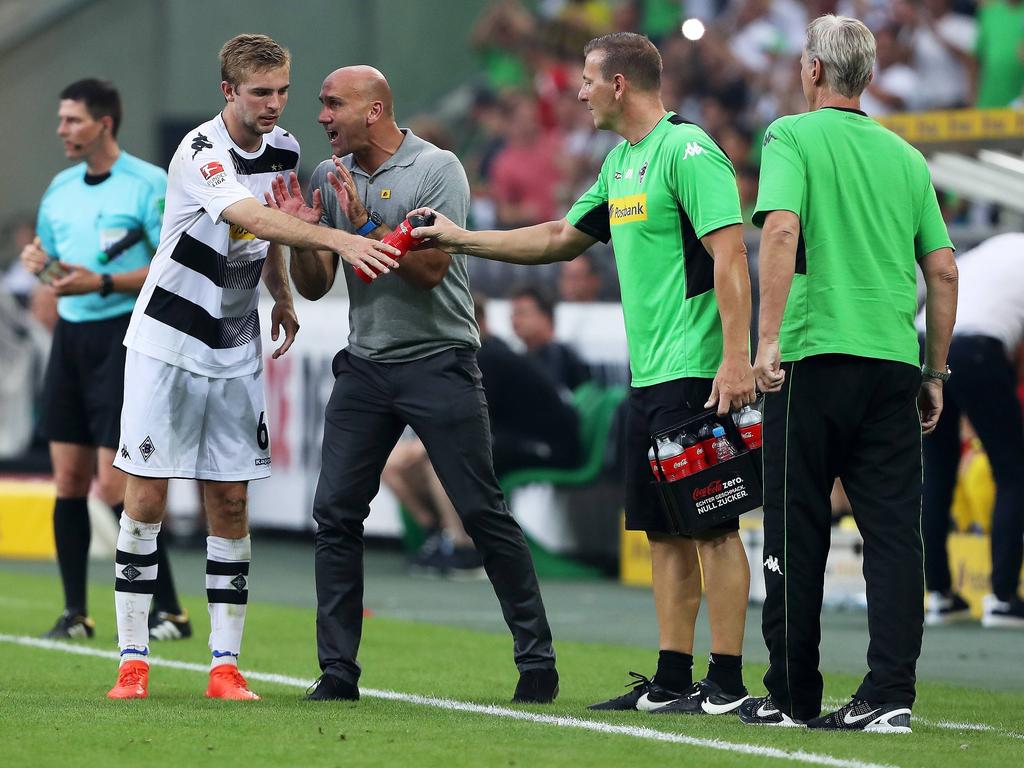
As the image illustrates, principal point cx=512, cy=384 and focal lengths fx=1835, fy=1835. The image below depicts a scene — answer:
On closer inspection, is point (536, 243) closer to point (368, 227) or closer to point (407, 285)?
point (407, 285)

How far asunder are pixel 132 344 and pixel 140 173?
7.60 ft

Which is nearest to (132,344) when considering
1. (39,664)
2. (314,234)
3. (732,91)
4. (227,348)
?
(227,348)

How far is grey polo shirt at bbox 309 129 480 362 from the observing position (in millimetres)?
6414

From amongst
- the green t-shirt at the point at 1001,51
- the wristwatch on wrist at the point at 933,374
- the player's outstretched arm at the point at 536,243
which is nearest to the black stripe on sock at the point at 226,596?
the player's outstretched arm at the point at 536,243

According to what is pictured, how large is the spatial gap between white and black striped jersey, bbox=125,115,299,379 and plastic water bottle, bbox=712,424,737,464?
69.7 inches

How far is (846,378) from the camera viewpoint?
5613 millimetres

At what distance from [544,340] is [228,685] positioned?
21.9ft

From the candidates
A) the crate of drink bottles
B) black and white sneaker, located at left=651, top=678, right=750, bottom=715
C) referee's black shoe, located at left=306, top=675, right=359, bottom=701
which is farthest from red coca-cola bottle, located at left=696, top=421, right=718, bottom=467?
referee's black shoe, located at left=306, top=675, right=359, bottom=701

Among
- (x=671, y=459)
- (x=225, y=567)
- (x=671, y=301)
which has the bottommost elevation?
(x=225, y=567)

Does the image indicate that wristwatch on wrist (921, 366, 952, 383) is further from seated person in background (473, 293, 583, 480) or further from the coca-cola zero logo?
seated person in background (473, 293, 583, 480)

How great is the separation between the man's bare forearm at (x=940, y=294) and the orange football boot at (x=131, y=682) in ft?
9.64

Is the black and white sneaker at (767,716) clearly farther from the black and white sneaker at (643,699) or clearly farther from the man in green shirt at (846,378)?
the black and white sneaker at (643,699)

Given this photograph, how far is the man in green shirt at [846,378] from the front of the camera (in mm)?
5605

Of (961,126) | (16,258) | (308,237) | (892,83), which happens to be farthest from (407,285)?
(16,258)
